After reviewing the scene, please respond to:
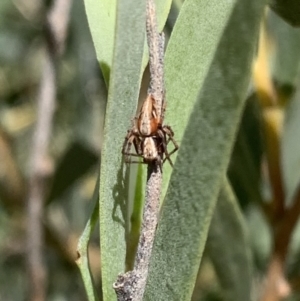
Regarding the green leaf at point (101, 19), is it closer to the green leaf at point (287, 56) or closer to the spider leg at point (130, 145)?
the spider leg at point (130, 145)

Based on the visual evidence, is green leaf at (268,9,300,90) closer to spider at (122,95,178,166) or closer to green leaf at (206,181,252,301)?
green leaf at (206,181,252,301)

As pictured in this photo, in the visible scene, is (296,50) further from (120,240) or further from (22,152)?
(22,152)

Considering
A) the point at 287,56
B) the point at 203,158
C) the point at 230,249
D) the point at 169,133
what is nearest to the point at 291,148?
the point at 287,56

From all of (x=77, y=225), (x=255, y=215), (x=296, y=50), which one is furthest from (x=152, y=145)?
(x=77, y=225)

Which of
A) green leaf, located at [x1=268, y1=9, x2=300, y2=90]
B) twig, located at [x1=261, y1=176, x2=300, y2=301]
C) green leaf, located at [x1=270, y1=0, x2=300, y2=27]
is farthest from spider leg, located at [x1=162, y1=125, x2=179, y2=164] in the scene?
green leaf, located at [x1=268, y1=9, x2=300, y2=90]

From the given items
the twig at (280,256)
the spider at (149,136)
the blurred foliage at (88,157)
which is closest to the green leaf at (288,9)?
the blurred foliage at (88,157)
